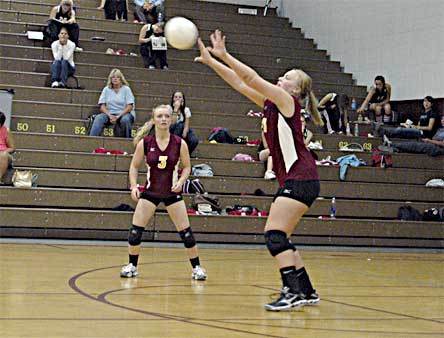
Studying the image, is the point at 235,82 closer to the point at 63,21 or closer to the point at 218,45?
the point at 218,45

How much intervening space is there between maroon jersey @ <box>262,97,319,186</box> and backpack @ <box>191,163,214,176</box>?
8.46m

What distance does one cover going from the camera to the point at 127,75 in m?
18.9

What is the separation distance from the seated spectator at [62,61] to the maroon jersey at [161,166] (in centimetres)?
829

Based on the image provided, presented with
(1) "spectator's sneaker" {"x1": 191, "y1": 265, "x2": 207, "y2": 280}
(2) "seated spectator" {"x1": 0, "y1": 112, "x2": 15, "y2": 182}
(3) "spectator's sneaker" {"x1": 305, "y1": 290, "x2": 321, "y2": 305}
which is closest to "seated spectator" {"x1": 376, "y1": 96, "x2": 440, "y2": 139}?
(2) "seated spectator" {"x1": 0, "y1": 112, "x2": 15, "y2": 182}

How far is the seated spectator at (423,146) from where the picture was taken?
1800 cm

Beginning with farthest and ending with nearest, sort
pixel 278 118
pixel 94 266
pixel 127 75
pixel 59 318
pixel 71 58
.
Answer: pixel 127 75 → pixel 71 58 → pixel 94 266 → pixel 278 118 → pixel 59 318

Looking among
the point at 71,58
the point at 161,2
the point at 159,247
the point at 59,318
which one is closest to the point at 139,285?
the point at 59,318

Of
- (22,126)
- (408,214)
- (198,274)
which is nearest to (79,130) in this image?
(22,126)

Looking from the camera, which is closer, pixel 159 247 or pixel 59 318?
pixel 59 318

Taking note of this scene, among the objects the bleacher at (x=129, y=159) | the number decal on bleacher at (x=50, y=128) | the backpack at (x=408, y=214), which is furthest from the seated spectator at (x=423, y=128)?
the number decal on bleacher at (x=50, y=128)

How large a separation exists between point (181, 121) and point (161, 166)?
6.50 metres

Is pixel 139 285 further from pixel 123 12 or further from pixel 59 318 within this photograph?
pixel 123 12

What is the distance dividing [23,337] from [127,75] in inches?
548

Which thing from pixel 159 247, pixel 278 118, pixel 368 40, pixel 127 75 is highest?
pixel 368 40
